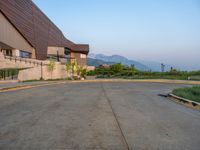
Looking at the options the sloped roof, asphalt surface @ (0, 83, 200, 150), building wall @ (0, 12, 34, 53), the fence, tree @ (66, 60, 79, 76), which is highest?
the sloped roof

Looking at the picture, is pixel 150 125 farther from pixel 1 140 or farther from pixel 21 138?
pixel 1 140

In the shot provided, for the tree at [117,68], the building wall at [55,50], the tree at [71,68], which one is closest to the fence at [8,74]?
the tree at [71,68]

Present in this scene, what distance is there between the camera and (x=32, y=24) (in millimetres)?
45781

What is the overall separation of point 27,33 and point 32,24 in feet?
14.9

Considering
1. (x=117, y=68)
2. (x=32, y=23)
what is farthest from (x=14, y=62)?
(x=117, y=68)

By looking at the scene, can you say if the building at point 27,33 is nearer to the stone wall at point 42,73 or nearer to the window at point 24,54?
the window at point 24,54

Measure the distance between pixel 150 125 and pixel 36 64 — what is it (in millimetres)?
32435

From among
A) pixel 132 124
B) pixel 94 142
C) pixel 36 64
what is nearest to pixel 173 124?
pixel 132 124

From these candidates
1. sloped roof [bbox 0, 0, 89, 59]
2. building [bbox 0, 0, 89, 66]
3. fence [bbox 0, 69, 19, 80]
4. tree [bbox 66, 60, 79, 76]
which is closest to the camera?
fence [bbox 0, 69, 19, 80]

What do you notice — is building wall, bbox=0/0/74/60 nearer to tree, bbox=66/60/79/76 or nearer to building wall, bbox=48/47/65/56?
building wall, bbox=48/47/65/56

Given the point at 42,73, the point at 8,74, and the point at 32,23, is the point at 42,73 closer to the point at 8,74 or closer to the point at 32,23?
the point at 8,74

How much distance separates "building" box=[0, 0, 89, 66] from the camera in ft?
115

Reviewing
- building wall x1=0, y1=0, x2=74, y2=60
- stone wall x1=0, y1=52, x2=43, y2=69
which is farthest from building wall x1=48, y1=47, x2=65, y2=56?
stone wall x1=0, y1=52, x2=43, y2=69

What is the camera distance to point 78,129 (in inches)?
221
